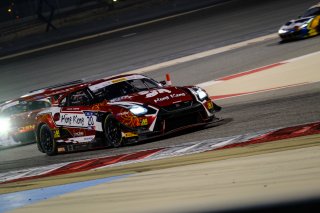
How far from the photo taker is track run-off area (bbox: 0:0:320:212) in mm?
6156

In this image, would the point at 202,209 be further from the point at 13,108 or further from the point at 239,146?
the point at 13,108

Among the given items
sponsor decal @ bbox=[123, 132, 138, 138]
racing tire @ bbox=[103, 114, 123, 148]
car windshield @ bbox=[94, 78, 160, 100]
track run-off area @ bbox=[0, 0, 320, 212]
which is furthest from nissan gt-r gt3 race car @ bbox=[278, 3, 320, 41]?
sponsor decal @ bbox=[123, 132, 138, 138]

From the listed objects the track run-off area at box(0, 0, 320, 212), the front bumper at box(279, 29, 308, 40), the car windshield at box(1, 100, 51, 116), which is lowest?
the track run-off area at box(0, 0, 320, 212)

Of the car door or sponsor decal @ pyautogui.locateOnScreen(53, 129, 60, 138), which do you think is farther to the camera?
sponsor decal @ pyautogui.locateOnScreen(53, 129, 60, 138)

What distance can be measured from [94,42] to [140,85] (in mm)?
20540

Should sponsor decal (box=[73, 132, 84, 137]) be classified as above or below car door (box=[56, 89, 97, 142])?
below

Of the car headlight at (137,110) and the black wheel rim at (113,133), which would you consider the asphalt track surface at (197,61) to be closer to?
the black wheel rim at (113,133)

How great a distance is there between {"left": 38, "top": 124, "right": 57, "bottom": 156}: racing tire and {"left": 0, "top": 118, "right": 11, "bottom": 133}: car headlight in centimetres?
287

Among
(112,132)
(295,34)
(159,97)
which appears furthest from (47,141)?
(295,34)

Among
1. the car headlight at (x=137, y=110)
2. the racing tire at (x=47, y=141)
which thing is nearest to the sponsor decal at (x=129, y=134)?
the car headlight at (x=137, y=110)

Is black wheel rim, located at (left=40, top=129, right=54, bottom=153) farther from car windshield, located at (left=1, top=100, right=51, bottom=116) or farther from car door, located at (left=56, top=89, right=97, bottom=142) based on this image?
car windshield, located at (left=1, top=100, right=51, bottom=116)

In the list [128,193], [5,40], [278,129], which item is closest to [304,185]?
[128,193]

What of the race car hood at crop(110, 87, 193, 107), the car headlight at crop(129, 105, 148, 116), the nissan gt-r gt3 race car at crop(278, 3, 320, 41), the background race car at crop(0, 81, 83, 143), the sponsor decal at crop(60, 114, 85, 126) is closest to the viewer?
the car headlight at crop(129, 105, 148, 116)

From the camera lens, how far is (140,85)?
40.2 feet
